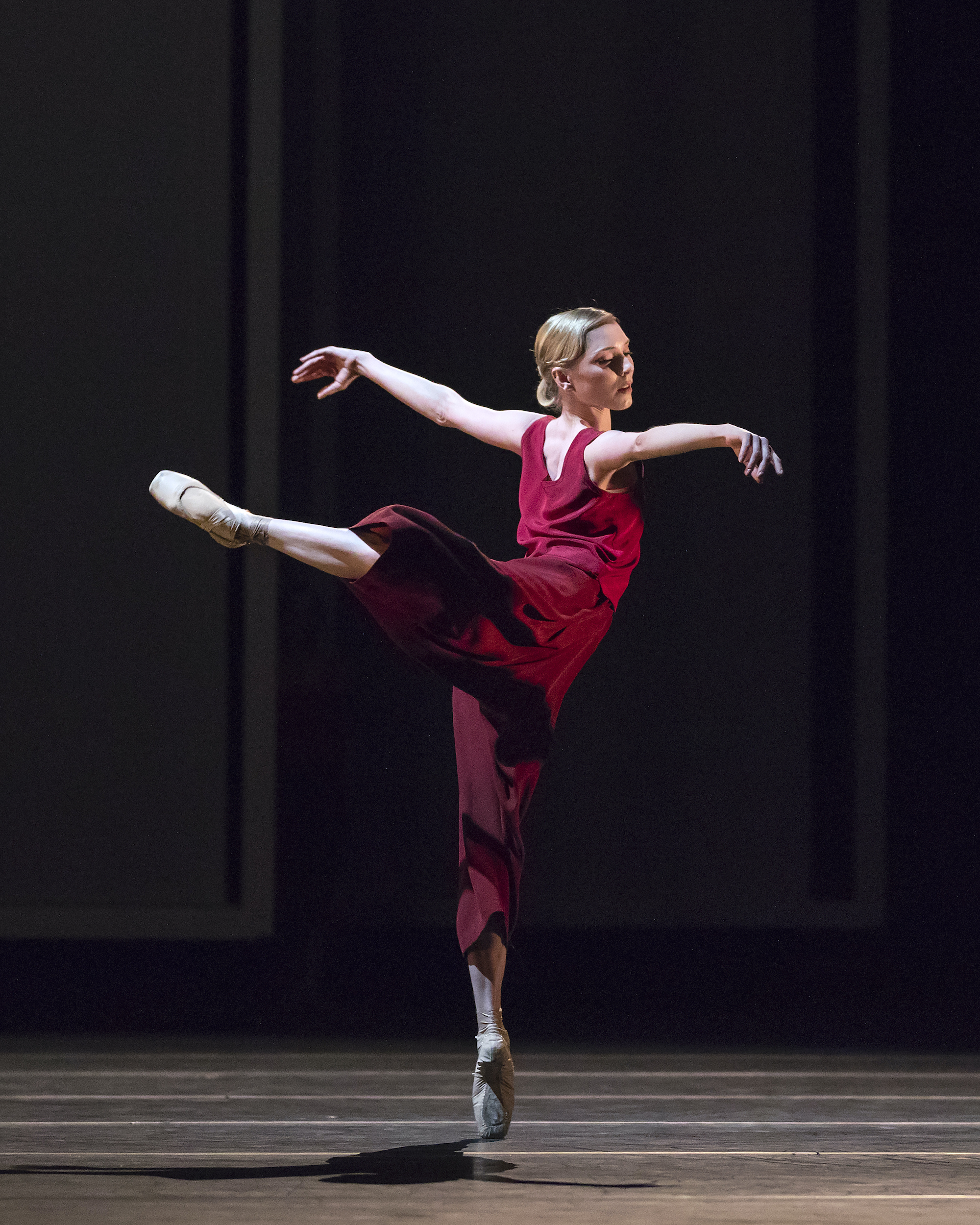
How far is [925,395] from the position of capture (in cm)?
471

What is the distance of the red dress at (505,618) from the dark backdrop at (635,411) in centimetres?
127

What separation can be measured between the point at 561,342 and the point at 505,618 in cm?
69

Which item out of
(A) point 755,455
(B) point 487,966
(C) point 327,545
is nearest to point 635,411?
(A) point 755,455

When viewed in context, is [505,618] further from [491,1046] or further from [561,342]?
[491,1046]

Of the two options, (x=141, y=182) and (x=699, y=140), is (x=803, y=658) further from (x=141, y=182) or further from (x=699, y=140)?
(x=141, y=182)

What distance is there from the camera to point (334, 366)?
3645 millimetres

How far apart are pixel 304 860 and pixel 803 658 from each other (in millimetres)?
1559

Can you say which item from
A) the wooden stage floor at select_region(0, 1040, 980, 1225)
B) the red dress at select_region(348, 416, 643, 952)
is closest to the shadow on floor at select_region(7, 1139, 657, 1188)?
the wooden stage floor at select_region(0, 1040, 980, 1225)

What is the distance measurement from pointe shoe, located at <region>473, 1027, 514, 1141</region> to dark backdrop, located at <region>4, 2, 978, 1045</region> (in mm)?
1381

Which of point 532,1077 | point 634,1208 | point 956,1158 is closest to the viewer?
point 634,1208

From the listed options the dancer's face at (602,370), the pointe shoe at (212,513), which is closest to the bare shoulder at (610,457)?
the dancer's face at (602,370)

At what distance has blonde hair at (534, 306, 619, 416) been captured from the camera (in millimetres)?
3496

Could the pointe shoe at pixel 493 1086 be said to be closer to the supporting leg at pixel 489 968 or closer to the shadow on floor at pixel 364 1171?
the supporting leg at pixel 489 968

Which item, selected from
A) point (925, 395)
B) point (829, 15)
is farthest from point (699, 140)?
point (925, 395)
